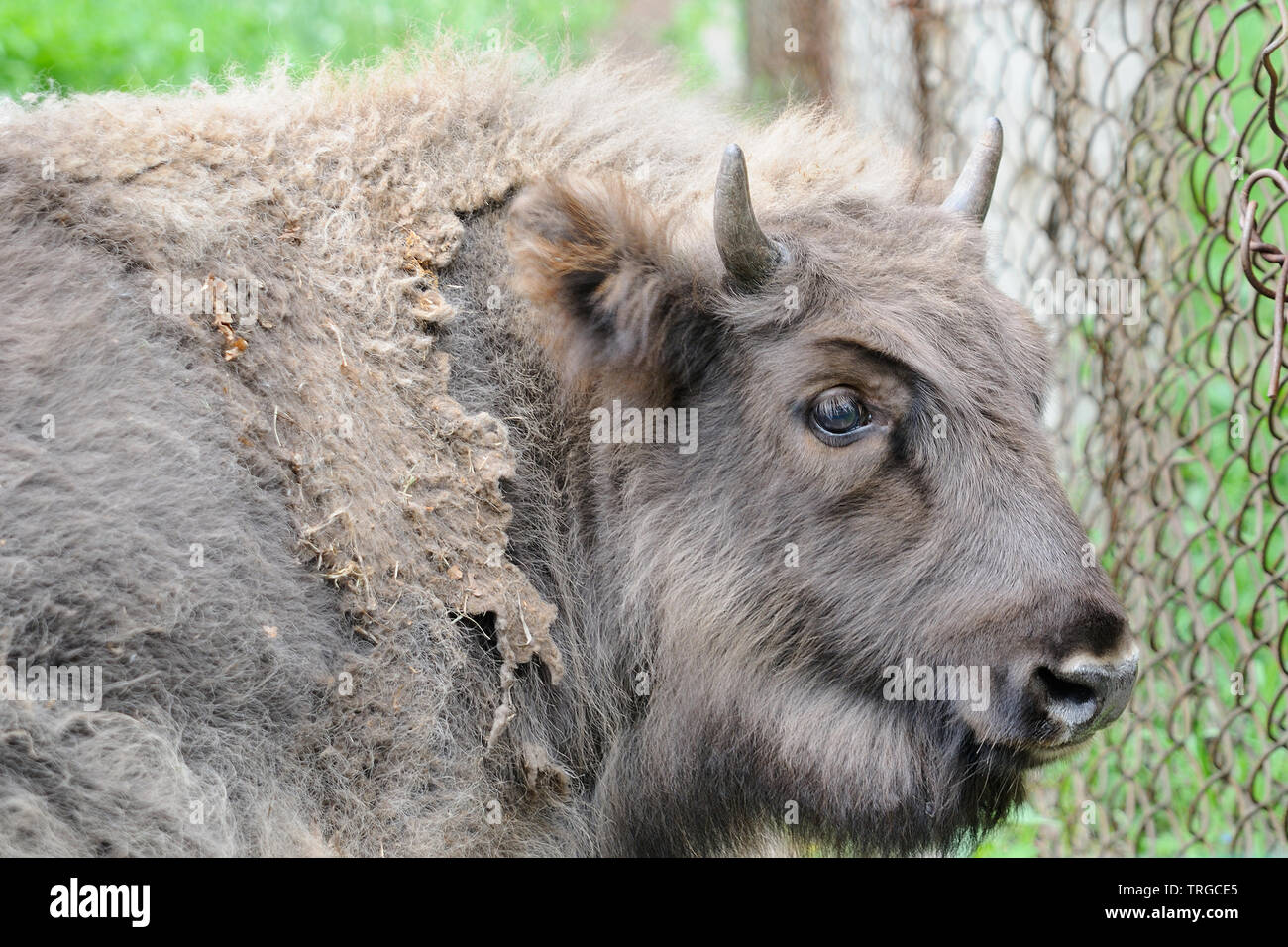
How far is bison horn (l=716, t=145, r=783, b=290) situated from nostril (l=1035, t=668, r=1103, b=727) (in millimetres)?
1347

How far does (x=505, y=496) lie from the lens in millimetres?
3754

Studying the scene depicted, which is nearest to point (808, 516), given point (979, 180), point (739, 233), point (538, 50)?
point (739, 233)

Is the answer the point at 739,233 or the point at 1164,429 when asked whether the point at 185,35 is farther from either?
the point at 1164,429

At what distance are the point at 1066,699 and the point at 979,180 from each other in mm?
1727

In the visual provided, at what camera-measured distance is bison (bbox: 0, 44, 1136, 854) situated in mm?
3135

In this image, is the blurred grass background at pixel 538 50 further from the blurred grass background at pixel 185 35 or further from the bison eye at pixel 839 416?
the bison eye at pixel 839 416

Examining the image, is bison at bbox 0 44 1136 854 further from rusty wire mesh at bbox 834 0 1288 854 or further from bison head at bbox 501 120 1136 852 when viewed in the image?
rusty wire mesh at bbox 834 0 1288 854

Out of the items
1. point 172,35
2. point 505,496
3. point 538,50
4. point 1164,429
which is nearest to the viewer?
point 505,496

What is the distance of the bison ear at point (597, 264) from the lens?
143 inches

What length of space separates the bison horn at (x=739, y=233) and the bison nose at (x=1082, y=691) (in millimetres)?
1350

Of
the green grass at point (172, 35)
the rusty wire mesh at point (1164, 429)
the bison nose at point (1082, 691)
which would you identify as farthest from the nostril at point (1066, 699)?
the green grass at point (172, 35)

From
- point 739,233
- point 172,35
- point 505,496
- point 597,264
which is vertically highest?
point 172,35

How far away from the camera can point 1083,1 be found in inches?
295
